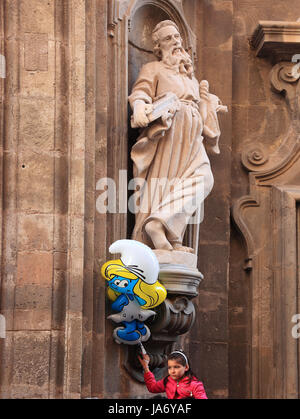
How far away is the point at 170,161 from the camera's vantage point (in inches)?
500

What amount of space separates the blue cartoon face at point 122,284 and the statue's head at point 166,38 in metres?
2.06

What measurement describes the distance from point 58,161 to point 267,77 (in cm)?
276

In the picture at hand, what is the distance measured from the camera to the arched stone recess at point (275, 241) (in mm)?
13492

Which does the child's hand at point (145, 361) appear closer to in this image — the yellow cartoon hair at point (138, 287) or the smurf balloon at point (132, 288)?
the smurf balloon at point (132, 288)

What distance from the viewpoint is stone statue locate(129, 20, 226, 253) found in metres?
12.5

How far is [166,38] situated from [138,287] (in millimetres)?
2175

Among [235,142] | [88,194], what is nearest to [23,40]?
[88,194]

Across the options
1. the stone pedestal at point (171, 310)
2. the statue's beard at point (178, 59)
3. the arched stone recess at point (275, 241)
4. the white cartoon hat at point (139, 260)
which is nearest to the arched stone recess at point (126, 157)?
the stone pedestal at point (171, 310)

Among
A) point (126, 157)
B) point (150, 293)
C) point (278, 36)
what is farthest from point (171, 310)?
point (278, 36)

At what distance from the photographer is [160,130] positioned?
1253 cm

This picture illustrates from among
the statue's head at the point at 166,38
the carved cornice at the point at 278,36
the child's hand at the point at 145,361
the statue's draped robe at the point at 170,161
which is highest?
the carved cornice at the point at 278,36

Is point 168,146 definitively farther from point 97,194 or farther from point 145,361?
point 145,361

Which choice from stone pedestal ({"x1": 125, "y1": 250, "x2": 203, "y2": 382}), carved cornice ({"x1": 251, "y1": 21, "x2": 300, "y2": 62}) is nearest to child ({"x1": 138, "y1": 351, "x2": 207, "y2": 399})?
stone pedestal ({"x1": 125, "y1": 250, "x2": 203, "y2": 382})

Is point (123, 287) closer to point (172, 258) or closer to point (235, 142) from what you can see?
point (172, 258)
